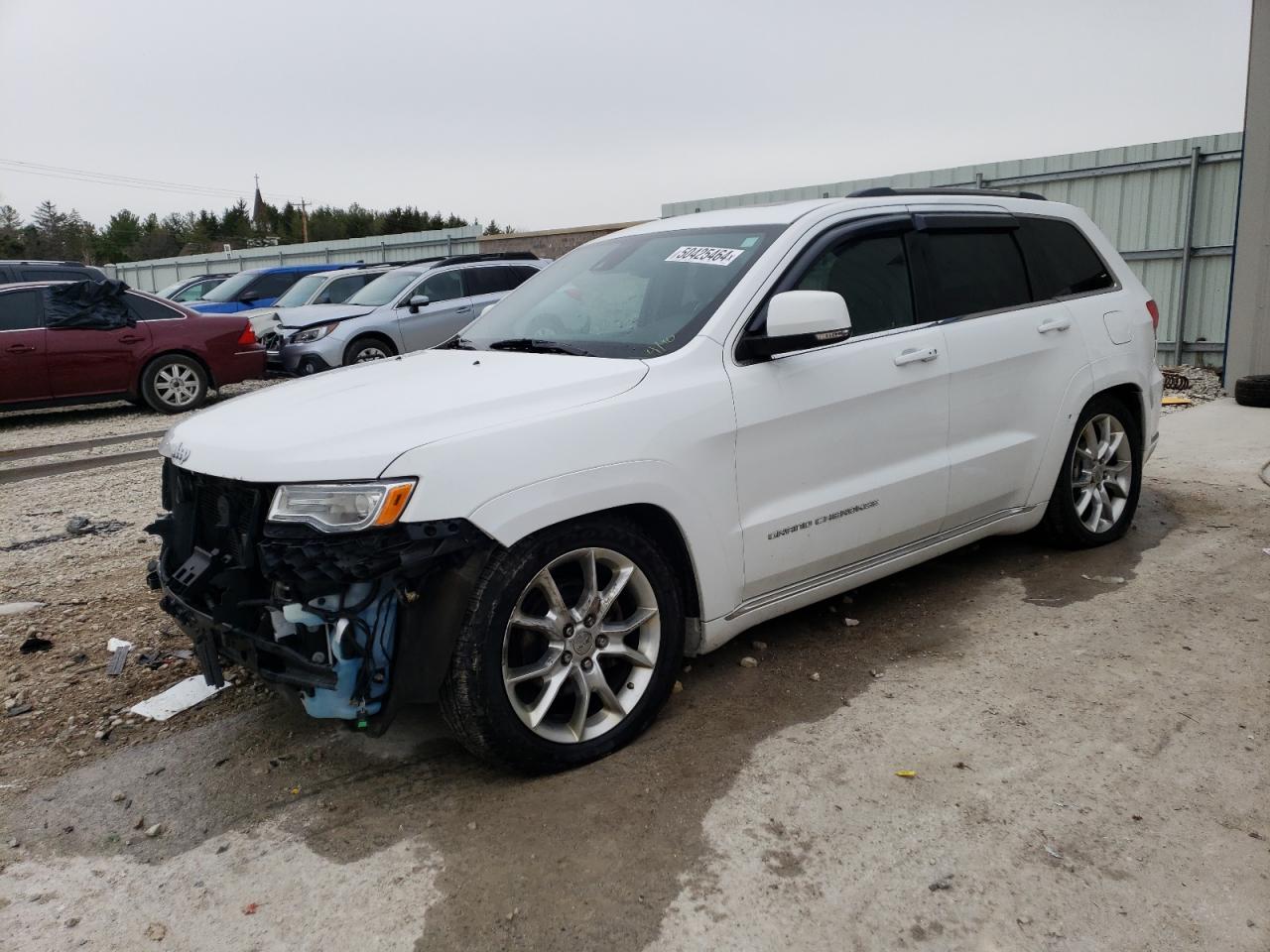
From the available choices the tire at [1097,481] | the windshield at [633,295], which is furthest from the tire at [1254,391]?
the windshield at [633,295]

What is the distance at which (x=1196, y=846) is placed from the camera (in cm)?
274

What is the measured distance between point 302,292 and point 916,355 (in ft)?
48.7

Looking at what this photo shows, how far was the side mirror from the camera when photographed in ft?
11.3

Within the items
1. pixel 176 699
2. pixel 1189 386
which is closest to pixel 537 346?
pixel 176 699

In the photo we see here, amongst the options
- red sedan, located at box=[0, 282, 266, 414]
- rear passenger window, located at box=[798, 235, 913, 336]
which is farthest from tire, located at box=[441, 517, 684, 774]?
red sedan, located at box=[0, 282, 266, 414]

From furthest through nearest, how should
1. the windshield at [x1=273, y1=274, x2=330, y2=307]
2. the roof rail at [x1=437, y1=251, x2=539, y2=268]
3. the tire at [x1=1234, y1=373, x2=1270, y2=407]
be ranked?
the windshield at [x1=273, y1=274, x2=330, y2=307] < the roof rail at [x1=437, y1=251, x2=539, y2=268] < the tire at [x1=1234, y1=373, x2=1270, y2=407]


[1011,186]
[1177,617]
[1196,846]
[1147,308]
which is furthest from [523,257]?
[1196,846]

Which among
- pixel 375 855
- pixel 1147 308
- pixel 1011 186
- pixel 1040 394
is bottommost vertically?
pixel 375 855

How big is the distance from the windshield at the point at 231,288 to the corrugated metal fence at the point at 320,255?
953cm

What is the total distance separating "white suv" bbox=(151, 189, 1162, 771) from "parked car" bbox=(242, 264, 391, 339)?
1157cm

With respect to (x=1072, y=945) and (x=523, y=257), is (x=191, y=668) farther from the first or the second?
(x=523, y=257)

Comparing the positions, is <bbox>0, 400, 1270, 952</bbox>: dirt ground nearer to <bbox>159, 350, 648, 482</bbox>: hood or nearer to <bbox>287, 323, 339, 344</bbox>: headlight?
<bbox>159, 350, 648, 482</bbox>: hood

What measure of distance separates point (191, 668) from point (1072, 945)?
136 inches

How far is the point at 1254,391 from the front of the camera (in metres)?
9.73
